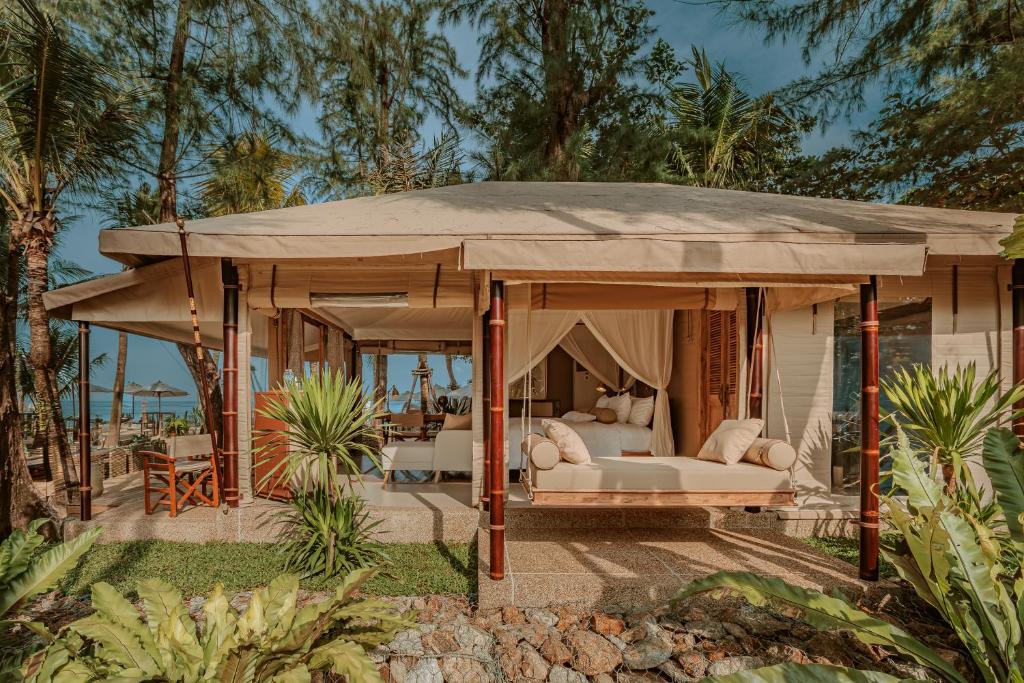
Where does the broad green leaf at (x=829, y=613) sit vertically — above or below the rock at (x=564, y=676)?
above

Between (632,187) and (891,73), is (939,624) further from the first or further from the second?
(891,73)

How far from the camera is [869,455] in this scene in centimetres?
368

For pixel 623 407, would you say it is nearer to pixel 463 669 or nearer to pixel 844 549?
pixel 844 549

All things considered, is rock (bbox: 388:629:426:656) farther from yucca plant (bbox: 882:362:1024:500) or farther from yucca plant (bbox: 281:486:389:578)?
yucca plant (bbox: 882:362:1024:500)

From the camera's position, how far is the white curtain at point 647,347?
716cm

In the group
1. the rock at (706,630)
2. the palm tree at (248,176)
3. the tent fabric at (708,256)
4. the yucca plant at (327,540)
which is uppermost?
the palm tree at (248,176)

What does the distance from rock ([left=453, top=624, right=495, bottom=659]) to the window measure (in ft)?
15.1

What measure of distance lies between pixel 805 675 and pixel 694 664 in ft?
2.63

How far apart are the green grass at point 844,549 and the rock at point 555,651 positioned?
8.09ft

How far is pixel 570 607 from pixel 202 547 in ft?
10.9

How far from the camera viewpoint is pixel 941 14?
7.18 meters

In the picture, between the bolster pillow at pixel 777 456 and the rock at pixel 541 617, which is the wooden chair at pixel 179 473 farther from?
the bolster pillow at pixel 777 456

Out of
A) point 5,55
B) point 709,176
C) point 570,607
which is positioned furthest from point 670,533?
point 709,176

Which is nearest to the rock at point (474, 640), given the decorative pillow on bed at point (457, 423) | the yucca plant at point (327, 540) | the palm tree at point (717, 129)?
the yucca plant at point (327, 540)
